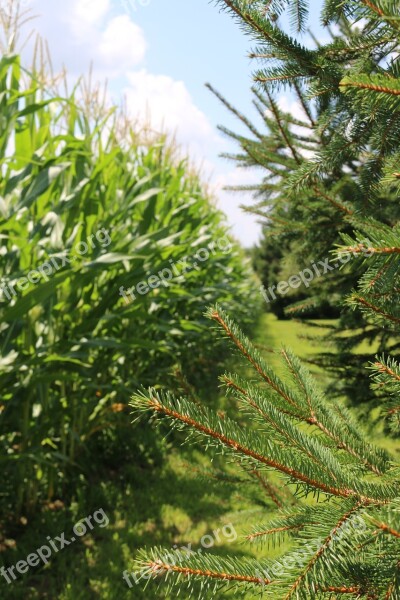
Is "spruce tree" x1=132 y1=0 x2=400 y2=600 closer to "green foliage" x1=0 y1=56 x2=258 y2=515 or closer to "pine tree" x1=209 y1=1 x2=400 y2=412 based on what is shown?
"pine tree" x1=209 y1=1 x2=400 y2=412

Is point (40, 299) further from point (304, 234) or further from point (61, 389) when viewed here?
point (304, 234)

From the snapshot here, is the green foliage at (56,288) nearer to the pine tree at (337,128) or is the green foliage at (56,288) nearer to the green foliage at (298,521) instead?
the pine tree at (337,128)

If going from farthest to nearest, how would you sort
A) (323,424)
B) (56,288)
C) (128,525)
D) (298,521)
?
(128,525) < (56,288) < (323,424) < (298,521)

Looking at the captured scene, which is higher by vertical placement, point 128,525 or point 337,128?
point 337,128

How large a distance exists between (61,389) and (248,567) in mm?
2540

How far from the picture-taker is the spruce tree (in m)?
0.63

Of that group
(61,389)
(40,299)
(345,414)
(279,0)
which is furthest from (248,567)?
(61,389)

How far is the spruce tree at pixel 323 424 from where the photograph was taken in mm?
630

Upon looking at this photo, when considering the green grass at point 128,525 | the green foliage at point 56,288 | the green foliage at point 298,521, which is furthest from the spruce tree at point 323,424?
the green foliage at point 56,288

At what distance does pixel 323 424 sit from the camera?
100 cm

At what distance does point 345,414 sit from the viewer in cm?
121

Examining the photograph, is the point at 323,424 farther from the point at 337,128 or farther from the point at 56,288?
the point at 56,288

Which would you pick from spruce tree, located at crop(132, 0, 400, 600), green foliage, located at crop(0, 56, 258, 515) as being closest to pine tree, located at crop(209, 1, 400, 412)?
spruce tree, located at crop(132, 0, 400, 600)

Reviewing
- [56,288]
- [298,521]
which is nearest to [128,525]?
[56,288]
